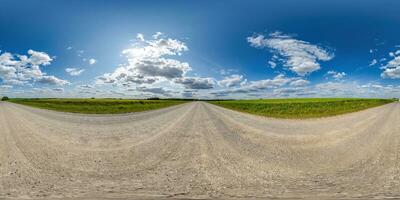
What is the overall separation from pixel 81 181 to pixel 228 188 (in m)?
3.36

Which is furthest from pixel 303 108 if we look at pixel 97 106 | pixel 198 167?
pixel 198 167

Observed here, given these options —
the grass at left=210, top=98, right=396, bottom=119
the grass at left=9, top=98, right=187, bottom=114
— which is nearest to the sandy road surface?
the grass at left=210, top=98, right=396, bottom=119

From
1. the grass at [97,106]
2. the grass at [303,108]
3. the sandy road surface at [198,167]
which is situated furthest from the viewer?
the grass at [97,106]

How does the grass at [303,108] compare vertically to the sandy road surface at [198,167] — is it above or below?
above

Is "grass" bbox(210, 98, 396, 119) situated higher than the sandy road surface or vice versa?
"grass" bbox(210, 98, 396, 119)

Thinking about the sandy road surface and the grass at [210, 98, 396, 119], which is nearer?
the sandy road surface

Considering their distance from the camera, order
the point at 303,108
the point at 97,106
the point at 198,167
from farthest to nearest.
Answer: the point at 97,106
the point at 303,108
the point at 198,167

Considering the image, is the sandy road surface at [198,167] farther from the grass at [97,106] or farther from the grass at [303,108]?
the grass at [97,106]

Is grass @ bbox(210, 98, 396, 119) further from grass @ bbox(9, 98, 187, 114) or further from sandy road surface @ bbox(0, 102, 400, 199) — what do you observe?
sandy road surface @ bbox(0, 102, 400, 199)

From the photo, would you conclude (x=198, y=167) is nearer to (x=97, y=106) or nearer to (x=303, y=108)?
(x=303, y=108)

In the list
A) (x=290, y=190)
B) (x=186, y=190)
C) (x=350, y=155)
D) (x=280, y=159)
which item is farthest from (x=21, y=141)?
(x=350, y=155)

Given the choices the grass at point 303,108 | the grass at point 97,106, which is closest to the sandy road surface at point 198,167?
the grass at point 303,108

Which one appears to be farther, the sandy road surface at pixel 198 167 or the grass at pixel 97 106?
the grass at pixel 97 106

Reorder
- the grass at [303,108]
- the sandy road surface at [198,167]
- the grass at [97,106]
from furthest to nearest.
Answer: the grass at [97,106] < the grass at [303,108] < the sandy road surface at [198,167]
